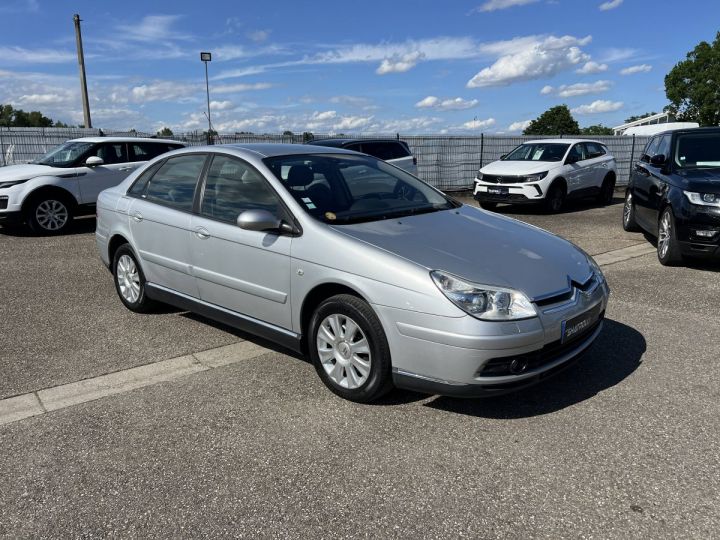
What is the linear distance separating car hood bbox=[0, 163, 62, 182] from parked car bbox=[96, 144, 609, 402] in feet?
18.2

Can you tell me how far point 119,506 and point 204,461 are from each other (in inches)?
18.6

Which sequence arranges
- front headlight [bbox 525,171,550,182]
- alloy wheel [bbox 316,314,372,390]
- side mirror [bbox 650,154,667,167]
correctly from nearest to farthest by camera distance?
alloy wheel [bbox 316,314,372,390] → side mirror [bbox 650,154,667,167] → front headlight [bbox 525,171,550,182]

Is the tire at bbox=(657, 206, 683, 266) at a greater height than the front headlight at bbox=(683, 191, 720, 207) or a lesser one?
lesser

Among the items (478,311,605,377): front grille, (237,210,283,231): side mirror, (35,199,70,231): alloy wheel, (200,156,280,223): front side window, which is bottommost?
(478,311,605,377): front grille

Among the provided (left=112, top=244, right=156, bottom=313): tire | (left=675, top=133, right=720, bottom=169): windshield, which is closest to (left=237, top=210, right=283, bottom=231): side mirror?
(left=112, top=244, right=156, bottom=313): tire

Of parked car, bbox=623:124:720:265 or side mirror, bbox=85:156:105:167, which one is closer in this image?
parked car, bbox=623:124:720:265

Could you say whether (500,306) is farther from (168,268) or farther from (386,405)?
(168,268)

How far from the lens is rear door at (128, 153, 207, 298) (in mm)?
4656

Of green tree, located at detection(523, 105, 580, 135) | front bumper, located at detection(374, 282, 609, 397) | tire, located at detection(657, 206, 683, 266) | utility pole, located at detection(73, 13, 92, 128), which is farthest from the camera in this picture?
green tree, located at detection(523, 105, 580, 135)

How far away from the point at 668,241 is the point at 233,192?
546 centimetres

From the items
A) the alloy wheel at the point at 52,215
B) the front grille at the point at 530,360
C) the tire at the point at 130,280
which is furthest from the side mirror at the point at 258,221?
the alloy wheel at the point at 52,215

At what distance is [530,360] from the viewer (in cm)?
327

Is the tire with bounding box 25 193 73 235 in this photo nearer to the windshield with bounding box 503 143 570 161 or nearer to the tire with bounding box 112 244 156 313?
the tire with bounding box 112 244 156 313

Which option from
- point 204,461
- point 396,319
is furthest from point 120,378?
point 396,319
